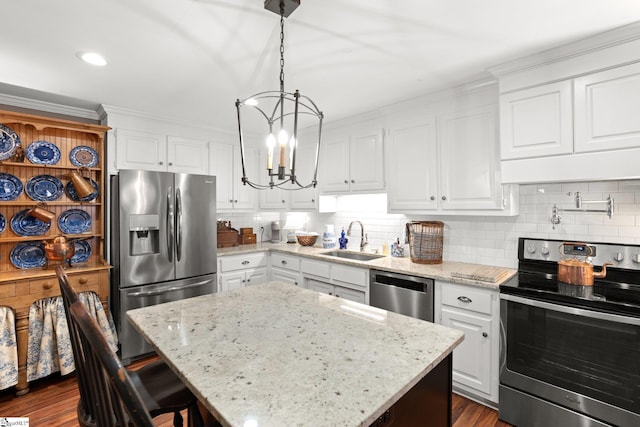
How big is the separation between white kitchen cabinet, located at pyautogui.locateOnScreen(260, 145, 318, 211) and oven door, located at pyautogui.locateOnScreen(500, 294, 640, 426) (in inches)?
96.1

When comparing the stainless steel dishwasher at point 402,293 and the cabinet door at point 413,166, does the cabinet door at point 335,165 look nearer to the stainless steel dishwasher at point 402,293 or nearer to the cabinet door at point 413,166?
the cabinet door at point 413,166

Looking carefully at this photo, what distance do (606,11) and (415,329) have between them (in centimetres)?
187

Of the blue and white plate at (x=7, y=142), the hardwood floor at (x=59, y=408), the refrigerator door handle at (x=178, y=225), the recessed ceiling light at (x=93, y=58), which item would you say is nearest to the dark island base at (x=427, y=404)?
the hardwood floor at (x=59, y=408)

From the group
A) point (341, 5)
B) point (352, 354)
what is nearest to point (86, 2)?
point (341, 5)

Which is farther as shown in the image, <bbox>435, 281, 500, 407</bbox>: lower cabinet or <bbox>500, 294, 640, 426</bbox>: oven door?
<bbox>435, 281, 500, 407</bbox>: lower cabinet

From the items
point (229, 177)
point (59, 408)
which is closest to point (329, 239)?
point (229, 177)

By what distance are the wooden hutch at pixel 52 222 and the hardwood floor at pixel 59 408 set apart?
121 millimetres

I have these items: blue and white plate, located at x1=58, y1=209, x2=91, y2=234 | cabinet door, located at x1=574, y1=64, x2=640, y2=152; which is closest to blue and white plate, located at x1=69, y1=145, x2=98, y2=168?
blue and white plate, located at x1=58, y1=209, x2=91, y2=234

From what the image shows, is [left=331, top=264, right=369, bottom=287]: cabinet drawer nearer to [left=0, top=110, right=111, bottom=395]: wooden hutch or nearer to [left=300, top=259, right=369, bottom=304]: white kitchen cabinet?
[left=300, top=259, right=369, bottom=304]: white kitchen cabinet

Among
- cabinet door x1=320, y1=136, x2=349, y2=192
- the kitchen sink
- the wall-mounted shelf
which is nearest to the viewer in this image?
the wall-mounted shelf

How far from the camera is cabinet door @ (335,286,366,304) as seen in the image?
2914 millimetres

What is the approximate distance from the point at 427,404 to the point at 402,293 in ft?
4.61

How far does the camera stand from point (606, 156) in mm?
1862

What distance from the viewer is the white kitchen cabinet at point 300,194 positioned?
3.96 meters
